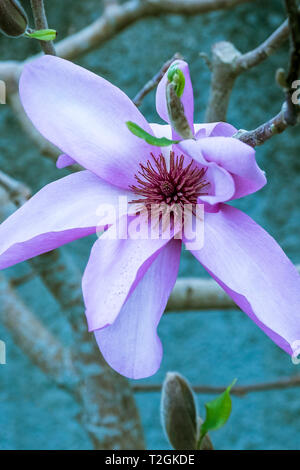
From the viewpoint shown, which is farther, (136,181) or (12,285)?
(12,285)

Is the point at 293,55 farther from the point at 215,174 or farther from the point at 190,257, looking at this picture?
the point at 190,257

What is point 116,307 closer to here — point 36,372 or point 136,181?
point 136,181

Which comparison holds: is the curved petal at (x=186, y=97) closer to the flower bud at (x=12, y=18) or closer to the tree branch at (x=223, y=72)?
the flower bud at (x=12, y=18)

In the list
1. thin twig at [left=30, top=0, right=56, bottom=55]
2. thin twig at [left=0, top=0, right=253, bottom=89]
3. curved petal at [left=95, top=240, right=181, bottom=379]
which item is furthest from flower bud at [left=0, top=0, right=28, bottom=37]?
thin twig at [left=0, top=0, right=253, bottom=89]

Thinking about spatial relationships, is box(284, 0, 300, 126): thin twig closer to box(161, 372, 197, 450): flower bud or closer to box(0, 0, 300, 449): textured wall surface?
box(161, 372, 197, 450): flower bud

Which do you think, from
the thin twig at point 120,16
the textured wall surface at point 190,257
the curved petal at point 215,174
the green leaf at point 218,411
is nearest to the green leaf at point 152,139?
the curved petal at point 215,174
